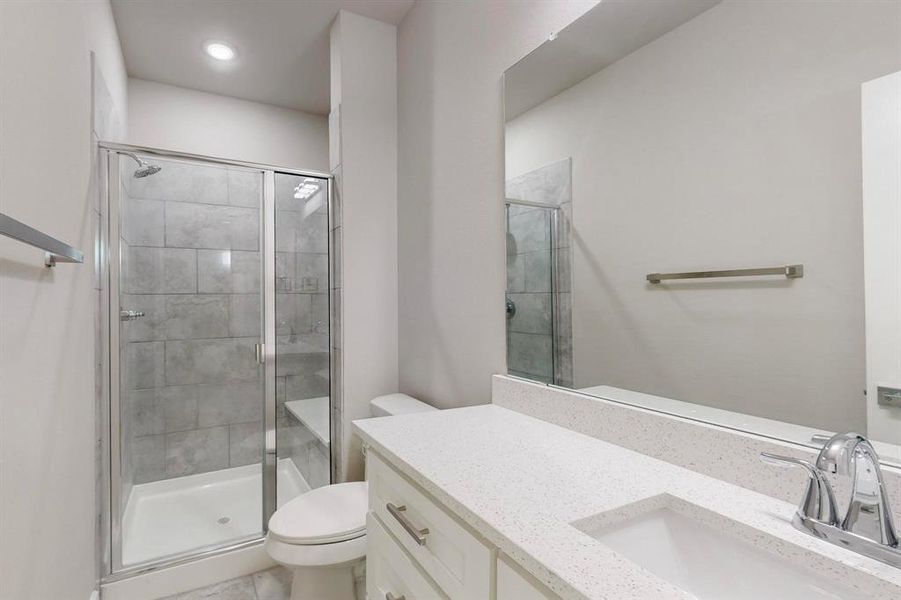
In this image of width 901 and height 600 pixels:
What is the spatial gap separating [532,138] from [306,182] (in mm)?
1323

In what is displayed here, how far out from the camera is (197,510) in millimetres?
2307

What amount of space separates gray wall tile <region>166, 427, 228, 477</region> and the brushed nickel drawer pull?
70.9 inches

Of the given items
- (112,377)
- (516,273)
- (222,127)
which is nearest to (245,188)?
(112,377)

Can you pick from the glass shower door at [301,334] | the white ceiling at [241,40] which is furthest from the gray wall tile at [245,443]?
the white ceiling at [241,40]

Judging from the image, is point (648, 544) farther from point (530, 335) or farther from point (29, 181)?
point (29, 181)

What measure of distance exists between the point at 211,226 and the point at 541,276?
174cm

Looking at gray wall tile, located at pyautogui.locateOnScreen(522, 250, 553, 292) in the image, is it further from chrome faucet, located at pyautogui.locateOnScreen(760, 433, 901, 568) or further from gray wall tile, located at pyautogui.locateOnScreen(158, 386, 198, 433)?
gray wall tile, located at pyautogui.locateOnScreen(158, 386, 198, 433)

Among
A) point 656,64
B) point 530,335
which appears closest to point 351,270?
point 530,335

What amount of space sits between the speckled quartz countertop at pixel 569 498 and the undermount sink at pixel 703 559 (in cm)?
2

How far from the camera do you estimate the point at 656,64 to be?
3.48 ft

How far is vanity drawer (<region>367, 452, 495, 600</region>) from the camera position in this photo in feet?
2.32

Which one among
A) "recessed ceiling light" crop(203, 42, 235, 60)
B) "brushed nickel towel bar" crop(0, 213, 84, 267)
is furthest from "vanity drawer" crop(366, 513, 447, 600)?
"recessed ceiling light" crop(203, 42, 235, 60)

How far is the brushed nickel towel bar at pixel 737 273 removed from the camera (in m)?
0.80

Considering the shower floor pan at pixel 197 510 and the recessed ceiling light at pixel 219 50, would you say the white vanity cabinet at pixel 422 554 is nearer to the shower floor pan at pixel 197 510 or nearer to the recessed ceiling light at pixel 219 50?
the shower floor pan at pixel 197 510
